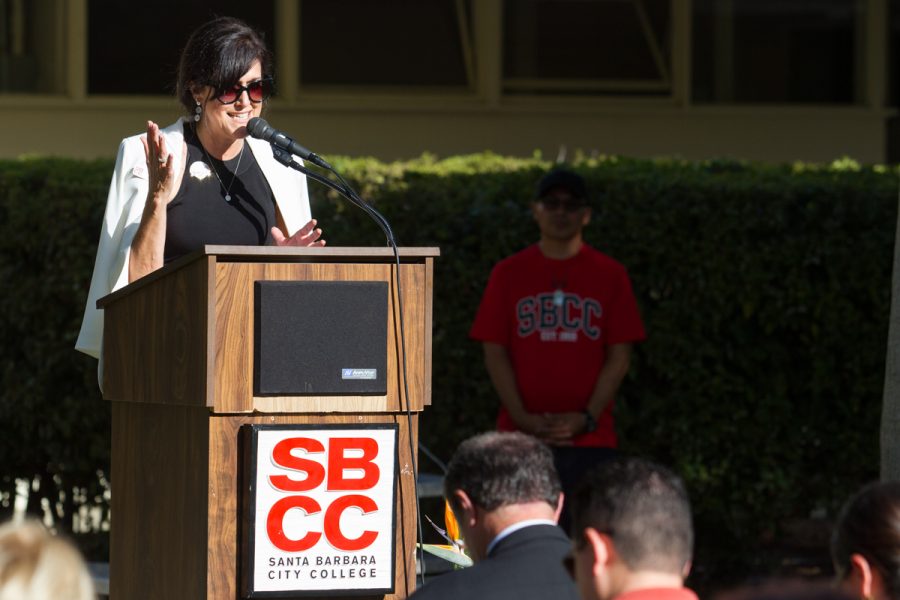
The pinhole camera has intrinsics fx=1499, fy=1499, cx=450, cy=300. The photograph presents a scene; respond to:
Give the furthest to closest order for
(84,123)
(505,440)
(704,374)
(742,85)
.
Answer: (742,85)
(84,123)
(704,374)
(505,440)

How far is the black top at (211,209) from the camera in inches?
187

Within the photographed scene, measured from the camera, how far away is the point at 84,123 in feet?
38.8

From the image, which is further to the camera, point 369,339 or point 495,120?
point 495,120

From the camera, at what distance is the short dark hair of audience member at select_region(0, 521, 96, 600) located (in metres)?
2.46

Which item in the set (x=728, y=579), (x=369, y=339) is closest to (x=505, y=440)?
(x=369, y=339)

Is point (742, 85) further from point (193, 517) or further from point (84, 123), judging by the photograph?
point (193, 517)

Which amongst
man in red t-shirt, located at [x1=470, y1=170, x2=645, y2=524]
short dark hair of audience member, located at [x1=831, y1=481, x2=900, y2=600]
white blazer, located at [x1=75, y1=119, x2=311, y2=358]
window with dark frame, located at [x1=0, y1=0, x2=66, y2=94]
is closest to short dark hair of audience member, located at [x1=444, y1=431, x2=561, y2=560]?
short dark hair of audience member, located at [x1=831, y1=481, x2=900, y2=600]

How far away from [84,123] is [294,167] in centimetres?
778

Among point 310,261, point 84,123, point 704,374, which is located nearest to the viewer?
point 310,261

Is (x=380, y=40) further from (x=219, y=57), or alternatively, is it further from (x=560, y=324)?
(x=219, y=57)

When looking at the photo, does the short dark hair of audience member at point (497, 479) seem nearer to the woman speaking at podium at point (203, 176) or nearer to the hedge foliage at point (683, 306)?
the woman speaking at podium at point (203, 176)

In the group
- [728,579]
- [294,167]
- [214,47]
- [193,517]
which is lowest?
[728,579]

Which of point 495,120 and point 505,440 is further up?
point 495,120

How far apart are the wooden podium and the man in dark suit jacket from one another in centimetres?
42
